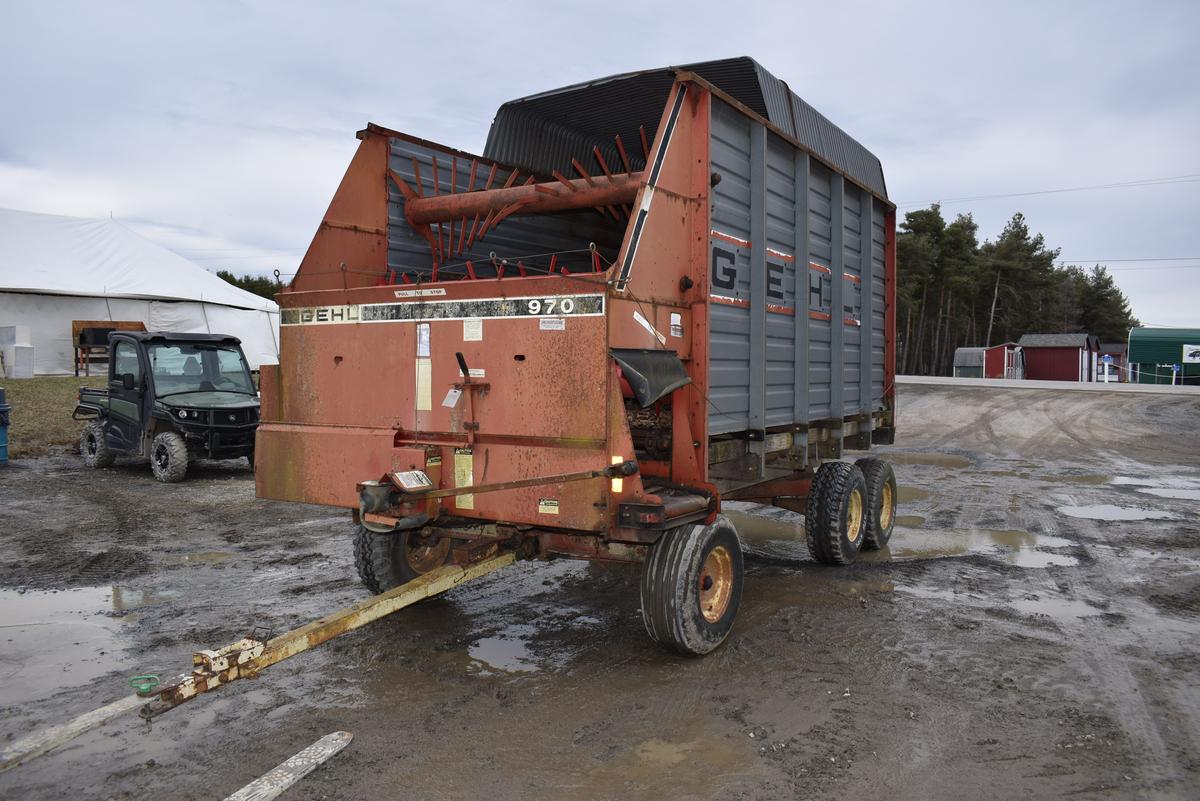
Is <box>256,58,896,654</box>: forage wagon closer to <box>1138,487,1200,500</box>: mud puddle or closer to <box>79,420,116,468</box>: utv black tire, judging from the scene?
<box>1138,487,1200,500</box>: mud puddle

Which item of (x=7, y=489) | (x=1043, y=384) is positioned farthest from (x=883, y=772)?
(x=1043, y=384)

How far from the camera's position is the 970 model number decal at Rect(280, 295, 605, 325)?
440cm

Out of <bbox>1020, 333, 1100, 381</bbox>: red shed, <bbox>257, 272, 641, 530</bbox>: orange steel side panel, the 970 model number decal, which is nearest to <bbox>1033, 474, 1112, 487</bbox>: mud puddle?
<bbox>257, 272, 641, 530</bbox>: orange steel side panel

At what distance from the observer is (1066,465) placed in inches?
595

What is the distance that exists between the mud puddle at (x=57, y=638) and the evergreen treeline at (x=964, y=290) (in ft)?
185

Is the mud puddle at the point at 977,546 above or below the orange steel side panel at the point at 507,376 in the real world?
below

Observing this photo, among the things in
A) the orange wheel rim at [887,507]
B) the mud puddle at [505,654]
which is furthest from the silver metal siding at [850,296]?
the mud puddle at [505,654]

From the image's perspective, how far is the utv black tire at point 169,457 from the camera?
11672mm

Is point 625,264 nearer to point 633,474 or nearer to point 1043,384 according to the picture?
point 633,474

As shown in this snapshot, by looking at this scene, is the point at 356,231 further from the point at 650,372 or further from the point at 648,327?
the point at 650,372

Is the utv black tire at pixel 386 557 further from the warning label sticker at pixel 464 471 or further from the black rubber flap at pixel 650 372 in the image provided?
the black rubber flap at pixel 650 372

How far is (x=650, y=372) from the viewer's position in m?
4.40

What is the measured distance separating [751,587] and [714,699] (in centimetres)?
240

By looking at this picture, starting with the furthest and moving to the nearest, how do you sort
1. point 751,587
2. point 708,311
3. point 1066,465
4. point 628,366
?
point 1066,465 < point 751,587 < point 708,311 < point 628,366
